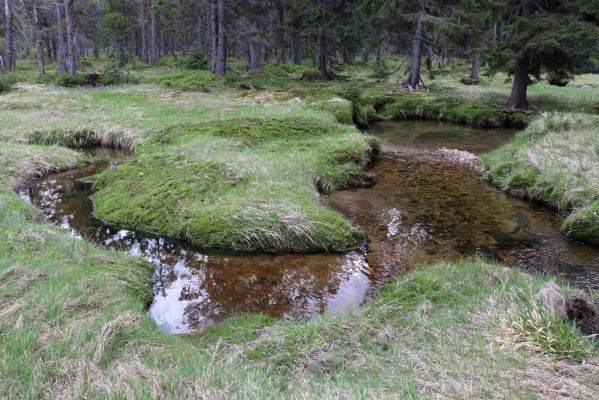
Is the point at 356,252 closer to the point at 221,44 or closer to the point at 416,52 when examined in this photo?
the point at 416,52

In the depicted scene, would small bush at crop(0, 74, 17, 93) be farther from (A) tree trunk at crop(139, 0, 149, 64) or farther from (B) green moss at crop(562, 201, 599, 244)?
(B) green moss at crop(562, 201, 599, 244)

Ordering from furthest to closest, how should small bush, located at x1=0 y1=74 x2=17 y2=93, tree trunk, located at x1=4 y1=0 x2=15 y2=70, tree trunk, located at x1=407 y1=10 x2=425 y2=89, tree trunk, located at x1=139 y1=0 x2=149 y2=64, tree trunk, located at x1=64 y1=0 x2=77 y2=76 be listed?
1. tree trunk, located at x1=139 y1=0 x2=149 y2=64
2. tree trunk, located at x1=4 y1=0 x2=15 y2=70
3. tree trunk, located at x1=64 y1=0 x2=77 y2=76
4. tree trunk, located at x1=407 y1=10 x2=425 y2=89
5. small bush, located at x1=0 y1=74 x2=17 y2=93

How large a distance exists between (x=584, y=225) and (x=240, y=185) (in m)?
6.42

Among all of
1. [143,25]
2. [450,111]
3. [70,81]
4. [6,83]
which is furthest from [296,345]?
[143,25]

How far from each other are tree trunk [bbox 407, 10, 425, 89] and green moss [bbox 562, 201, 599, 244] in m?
19.5

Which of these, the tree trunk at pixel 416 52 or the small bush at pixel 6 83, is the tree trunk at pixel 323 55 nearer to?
the tree trunk at pixel 416 52

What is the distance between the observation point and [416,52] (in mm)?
26719

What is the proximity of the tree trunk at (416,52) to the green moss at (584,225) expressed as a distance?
1951cm

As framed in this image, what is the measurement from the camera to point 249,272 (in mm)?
6691

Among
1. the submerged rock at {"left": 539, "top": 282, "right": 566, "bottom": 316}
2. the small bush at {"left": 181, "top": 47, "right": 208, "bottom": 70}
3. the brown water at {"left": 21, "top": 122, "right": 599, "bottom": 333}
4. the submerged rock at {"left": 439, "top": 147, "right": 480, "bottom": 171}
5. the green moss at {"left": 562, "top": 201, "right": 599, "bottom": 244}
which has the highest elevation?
the small bush at {"left": 181, "top": 47, "right": 208, "bottom": 70}

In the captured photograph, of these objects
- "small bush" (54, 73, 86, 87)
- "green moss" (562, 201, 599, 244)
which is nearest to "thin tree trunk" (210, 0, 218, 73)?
"small bush" (54, 73, 86, 87)

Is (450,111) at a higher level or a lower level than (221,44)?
lower

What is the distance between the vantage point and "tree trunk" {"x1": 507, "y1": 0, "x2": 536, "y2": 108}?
62.1 ft

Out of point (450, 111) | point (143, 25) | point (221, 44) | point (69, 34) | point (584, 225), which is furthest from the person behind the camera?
point (143, 25)
